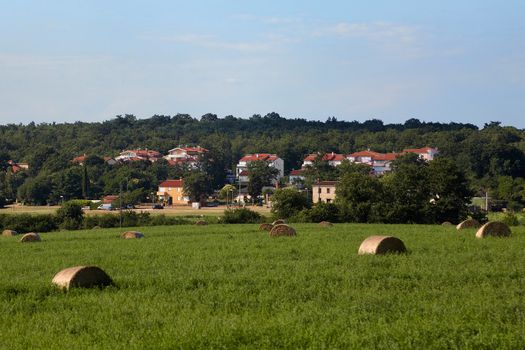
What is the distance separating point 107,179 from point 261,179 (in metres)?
28.8

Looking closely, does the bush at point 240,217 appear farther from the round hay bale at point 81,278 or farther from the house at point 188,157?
the house at point 188,157

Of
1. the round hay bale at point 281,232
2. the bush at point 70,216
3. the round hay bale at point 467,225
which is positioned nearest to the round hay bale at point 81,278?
the round hay bale at point 281,232

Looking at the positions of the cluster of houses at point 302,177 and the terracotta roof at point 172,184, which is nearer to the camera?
the cluster of houses at point 302,177

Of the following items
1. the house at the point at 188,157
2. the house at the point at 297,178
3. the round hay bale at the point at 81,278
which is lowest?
the round hay bale at the point at 81,278

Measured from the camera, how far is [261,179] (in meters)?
132

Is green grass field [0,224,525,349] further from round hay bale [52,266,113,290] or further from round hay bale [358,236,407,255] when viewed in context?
round hay bale [358,236,407,255]

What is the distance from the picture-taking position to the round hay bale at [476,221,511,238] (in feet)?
97.5

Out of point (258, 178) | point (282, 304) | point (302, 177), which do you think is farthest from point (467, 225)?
point (302, 177)

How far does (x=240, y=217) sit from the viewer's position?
2677 inches

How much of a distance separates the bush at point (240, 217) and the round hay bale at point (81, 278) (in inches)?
1973

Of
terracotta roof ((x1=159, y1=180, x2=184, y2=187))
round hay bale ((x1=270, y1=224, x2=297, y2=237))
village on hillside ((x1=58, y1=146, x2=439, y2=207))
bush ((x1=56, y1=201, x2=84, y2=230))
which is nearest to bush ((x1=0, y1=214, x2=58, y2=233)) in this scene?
bush ((x1=56, y1=201, x2=84, y2=230))

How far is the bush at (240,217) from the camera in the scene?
67188 millimetres

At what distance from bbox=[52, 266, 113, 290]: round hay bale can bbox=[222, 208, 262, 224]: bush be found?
5011 cm

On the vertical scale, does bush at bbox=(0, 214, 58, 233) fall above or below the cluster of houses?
below
